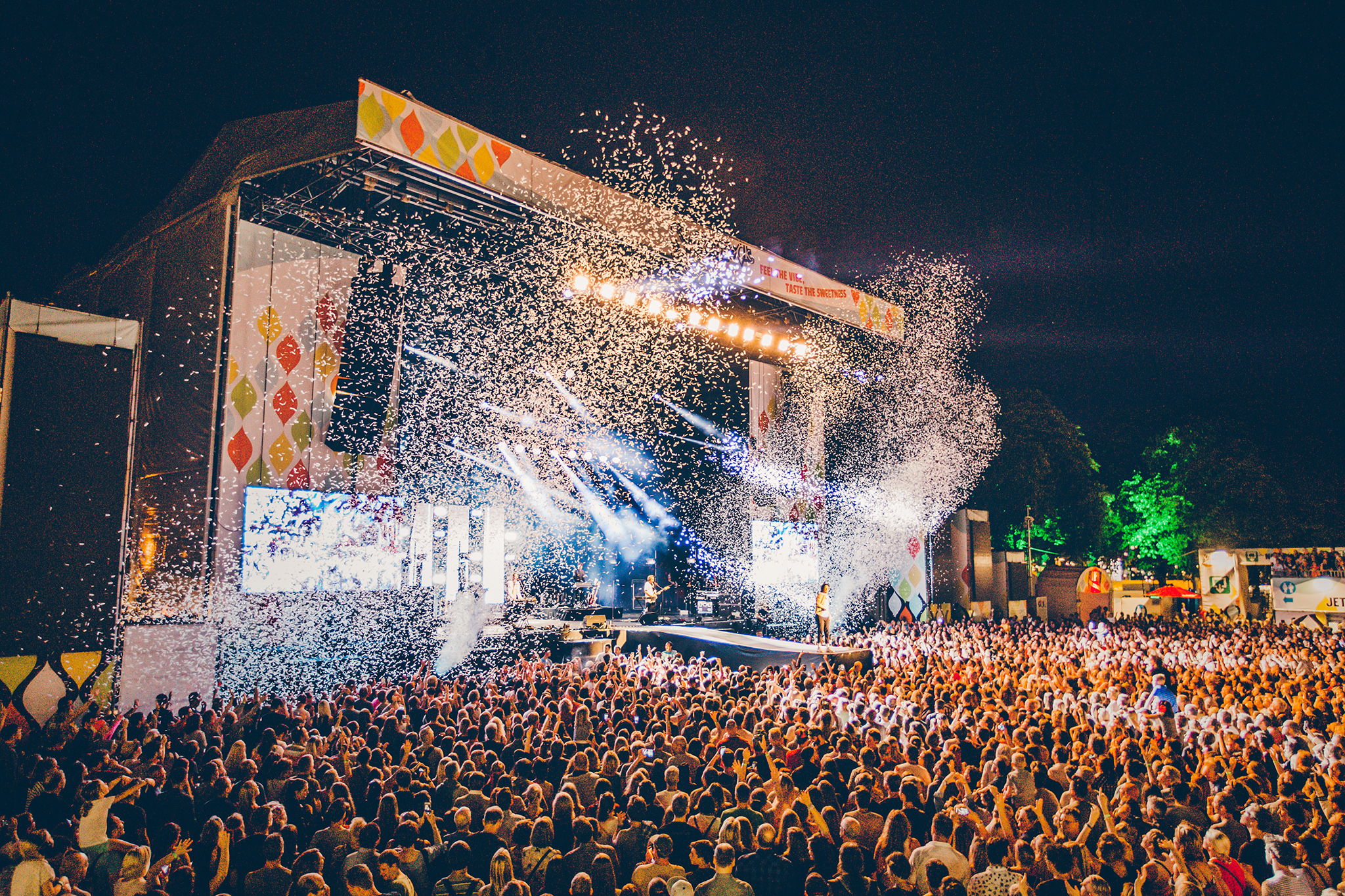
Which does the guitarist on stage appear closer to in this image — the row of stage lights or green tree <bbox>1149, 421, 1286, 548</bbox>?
the row of stage lights

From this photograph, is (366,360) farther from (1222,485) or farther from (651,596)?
(1222,485)

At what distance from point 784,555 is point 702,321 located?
7.04 m

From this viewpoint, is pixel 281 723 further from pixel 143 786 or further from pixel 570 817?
pixel 570 817

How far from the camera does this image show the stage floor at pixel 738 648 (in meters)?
13.6

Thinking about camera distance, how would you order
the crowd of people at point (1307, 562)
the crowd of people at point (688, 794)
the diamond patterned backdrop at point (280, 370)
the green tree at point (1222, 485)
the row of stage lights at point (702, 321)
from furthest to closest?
1. the green tree at point (1222, 485)
2. the crowd of people at point (1307, 562)
3. the row of stage lights at point (702, 321)
4. the diamond patterned backdrop at point (280, 370)
5. the crowd of people at point (688, 794)

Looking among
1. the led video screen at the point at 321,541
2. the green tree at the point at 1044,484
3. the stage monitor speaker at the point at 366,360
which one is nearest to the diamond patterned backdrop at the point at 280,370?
the led video screen at the point at 321,541

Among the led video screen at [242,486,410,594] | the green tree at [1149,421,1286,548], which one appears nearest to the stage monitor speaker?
the led video screen at [242,486,410,594]

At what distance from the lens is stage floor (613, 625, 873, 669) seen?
13.6m

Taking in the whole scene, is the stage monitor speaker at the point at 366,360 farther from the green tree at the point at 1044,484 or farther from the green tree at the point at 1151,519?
the green tree at the point at 1151,519

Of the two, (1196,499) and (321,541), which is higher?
(1196,499)

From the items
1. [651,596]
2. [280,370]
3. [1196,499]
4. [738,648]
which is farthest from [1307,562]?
[280,370]

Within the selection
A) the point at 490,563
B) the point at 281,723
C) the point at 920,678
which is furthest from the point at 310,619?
the point at 920,678

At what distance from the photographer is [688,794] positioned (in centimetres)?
571

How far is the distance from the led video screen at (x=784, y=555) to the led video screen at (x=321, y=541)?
9.69 meters
